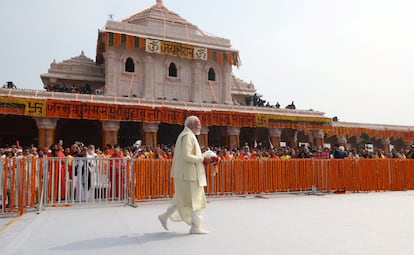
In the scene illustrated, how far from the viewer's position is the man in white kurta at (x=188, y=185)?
5.07m

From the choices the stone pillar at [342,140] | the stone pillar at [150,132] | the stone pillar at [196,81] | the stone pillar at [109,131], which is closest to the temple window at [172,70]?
the stone pillar at [196,81]

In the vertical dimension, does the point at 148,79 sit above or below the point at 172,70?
below

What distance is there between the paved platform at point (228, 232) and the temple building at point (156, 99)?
1291cm

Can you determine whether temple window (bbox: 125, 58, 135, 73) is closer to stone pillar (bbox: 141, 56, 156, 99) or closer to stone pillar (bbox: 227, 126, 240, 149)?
stone pillar (bbox: 141, 56, 156, 99)

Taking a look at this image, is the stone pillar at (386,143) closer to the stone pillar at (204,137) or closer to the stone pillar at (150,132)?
the stone pillar at (204,137)

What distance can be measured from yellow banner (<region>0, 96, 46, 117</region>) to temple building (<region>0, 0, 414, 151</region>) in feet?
0.15

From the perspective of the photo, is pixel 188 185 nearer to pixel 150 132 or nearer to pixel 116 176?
Answer: pixel 116 176

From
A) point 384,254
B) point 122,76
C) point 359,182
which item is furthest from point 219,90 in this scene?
point 384,254

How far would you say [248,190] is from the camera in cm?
1035

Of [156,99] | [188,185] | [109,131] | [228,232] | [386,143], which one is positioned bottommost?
[228,232]

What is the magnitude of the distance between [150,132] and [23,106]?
21.7 feet

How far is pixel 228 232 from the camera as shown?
5164mm

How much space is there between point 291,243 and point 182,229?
171cm

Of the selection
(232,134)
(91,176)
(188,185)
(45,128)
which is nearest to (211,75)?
(232,134)
